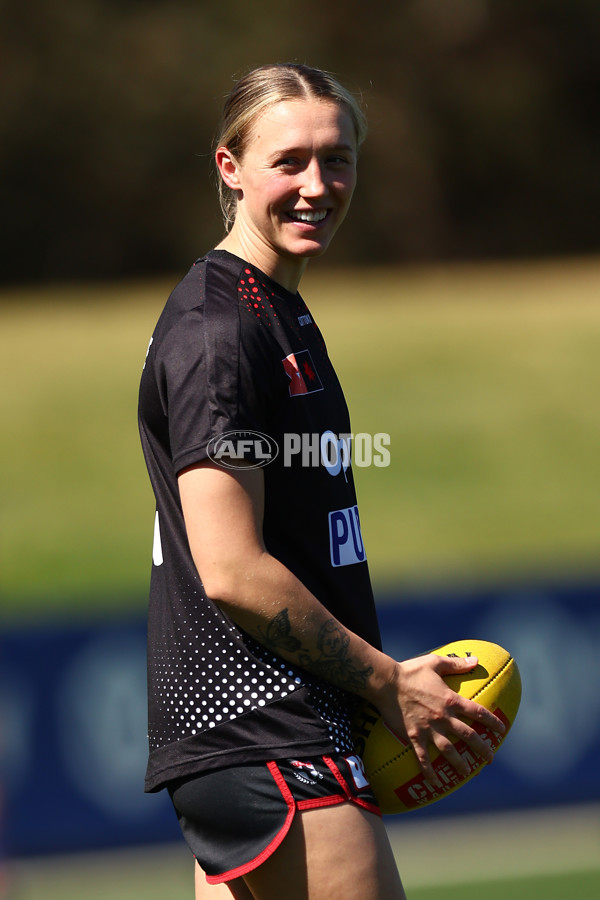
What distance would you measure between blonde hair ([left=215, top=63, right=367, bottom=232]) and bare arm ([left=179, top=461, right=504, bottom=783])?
0.70m

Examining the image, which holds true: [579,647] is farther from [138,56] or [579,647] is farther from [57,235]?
[138,56]

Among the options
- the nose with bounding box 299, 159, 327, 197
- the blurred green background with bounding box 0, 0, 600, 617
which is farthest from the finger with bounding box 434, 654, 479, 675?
the blurred green background with bounding box 0, 0, 600, 617

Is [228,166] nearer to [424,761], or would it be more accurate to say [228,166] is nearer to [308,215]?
[308,215]

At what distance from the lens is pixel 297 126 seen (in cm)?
229

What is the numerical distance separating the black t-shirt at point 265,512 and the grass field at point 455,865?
3634 mm

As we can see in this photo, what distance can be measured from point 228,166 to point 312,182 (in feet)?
0.69

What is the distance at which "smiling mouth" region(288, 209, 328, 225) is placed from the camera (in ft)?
7.67

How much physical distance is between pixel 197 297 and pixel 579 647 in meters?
4.87

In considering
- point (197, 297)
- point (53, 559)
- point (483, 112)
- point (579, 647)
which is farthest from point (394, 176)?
point (197, 297)

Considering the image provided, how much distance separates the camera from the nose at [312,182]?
230 centimetres

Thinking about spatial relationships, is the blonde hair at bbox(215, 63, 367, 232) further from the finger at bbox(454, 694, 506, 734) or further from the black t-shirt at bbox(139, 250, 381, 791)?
the finger at bbox(454, 694, 506, 734)

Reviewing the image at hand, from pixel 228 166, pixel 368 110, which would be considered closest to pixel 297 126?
pixel 228 166

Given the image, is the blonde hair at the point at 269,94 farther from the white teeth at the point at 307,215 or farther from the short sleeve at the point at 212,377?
the short sleeve at the point at 212,377

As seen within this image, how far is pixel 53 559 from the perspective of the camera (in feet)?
44.2
